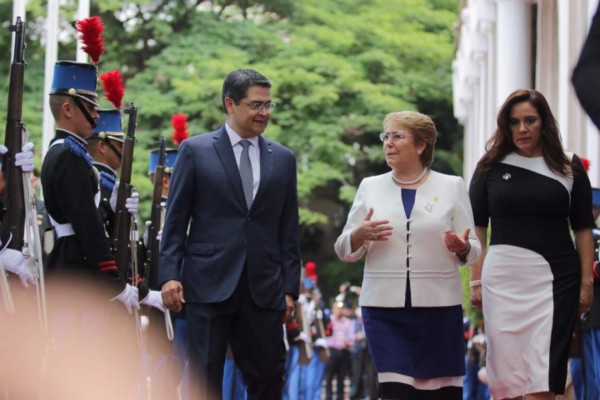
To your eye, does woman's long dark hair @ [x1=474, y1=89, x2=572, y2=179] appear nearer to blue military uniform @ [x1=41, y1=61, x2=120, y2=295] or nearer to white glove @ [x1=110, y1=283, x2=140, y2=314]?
white glove @ [x1=110, y1=283, x2=140, y2=314]

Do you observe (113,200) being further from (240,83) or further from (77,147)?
(240,83)

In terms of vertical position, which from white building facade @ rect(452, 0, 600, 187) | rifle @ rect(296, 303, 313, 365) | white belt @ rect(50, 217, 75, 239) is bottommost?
rifle @ rect(296, 303, 313, 365)

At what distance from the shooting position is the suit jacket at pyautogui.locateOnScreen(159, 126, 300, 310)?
27.8ft

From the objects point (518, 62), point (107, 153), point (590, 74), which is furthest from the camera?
point (518, 62)

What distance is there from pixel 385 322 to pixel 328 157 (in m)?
28.5

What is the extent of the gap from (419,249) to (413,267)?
12 centimetres

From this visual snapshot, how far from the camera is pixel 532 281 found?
927 centimetres

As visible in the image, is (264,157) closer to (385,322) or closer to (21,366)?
(385,322)

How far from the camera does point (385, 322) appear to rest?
8.96 meters

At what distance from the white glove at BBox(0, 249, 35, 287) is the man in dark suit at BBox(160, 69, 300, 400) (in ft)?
2.46

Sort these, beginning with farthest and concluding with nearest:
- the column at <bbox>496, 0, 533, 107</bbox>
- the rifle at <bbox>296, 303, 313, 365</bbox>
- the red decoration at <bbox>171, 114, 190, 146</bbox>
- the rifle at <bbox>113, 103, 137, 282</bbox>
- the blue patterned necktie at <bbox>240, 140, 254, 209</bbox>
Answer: the column at <bbox>496, 0, 533, 107</bbox> → the rifle at <bbox>296, 303, 313, 365</bbox> → the red decoration at <bbox>171, 114, 190, 146</bbox> → the rifle at <bbox>113, 103, 137, 282</bbox> → the blue patterned necktie at <bbox>240, 140, 254, 209</bbox>

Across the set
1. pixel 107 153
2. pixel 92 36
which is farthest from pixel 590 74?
pixel 107 153

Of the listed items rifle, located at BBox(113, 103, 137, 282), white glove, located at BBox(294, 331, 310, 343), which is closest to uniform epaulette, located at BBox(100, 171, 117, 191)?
rifle, located at BBox(113, 103, 137, 282)

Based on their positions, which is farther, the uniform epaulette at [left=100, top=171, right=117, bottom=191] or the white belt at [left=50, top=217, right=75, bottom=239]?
the uniform epaulette at [left=100, top=171, right=117, bottom=191]
